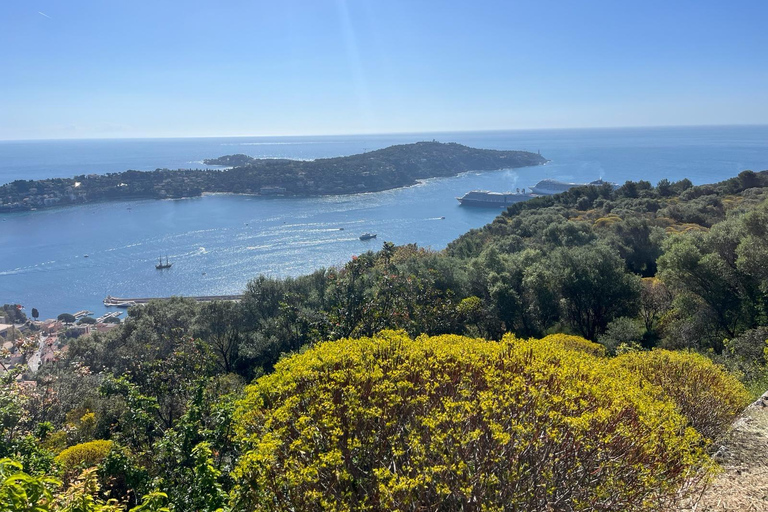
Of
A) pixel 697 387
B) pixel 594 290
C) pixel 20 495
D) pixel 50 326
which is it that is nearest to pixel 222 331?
pixel 594 290

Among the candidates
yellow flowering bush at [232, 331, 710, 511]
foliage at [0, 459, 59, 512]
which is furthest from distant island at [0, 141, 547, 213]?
foliage at [0, 459, 59, 512]

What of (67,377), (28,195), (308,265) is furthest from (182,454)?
(28,195)

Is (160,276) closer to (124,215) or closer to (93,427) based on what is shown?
(124,215)

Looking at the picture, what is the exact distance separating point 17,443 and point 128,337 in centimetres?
1323

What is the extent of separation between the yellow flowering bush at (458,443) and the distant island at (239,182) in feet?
254

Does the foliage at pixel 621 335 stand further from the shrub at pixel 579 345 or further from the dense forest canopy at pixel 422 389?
the shrub at pixel 579 345

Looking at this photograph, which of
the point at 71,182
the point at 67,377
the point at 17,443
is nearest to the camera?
the point at 17,443

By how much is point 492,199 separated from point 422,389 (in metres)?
68.6

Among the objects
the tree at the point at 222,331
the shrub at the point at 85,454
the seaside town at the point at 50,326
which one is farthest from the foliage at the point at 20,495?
the seaside town at the point at 50,326

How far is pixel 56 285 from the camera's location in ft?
140

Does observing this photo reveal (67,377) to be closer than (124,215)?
Yes

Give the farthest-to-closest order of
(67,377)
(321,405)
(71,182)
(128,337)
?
(71,182) < (128,337) < (67,377) < (321,405)

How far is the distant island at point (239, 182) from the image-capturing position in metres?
74.0

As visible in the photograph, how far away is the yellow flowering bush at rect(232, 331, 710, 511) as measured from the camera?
3713 millimetres
